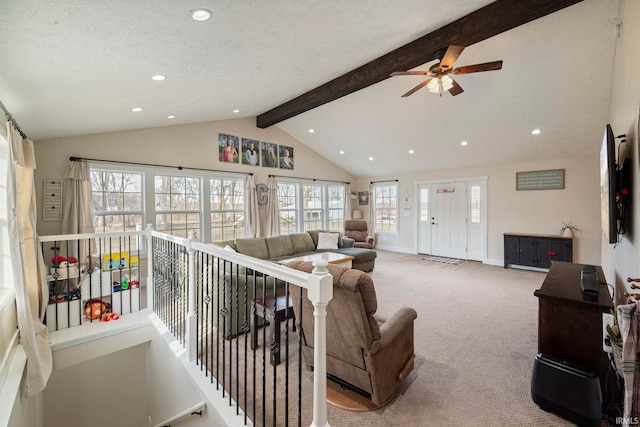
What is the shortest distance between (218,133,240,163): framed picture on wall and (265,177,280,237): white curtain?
99cm

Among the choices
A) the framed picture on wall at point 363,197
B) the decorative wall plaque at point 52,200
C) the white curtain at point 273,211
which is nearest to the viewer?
the decorative wall plaque at point 52,200

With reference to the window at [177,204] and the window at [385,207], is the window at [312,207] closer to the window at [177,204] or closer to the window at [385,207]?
the window at [385,207]

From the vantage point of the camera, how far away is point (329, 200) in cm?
856

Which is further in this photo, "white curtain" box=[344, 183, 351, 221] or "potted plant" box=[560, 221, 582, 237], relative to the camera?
"white curtain" box=[344, 183, 351, 221]

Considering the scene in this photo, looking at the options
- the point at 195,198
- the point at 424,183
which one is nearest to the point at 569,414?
the point at 195,198

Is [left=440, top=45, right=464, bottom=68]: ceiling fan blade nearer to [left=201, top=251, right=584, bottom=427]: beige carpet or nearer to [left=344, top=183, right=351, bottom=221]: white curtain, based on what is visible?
[left=201, top=251, right=584, bottom=427]: beige carpet

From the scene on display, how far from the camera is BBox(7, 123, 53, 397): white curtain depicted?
2.19m

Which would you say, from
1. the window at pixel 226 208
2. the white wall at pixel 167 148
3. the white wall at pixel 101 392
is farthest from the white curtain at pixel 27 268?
the window at pixel 226 208

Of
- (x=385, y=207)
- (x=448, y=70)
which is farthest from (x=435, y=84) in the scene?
(x=385, y=207)

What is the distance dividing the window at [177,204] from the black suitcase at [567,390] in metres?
5.28

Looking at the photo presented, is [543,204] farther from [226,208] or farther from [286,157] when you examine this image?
[226,208]

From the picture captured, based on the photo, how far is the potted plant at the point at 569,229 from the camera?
556 centimetres

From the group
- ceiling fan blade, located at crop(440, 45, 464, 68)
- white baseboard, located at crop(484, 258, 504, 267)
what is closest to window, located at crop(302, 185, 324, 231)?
white baseboard, located at crop(484, 258, 504, 267)

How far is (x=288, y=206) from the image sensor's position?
7.50 m
